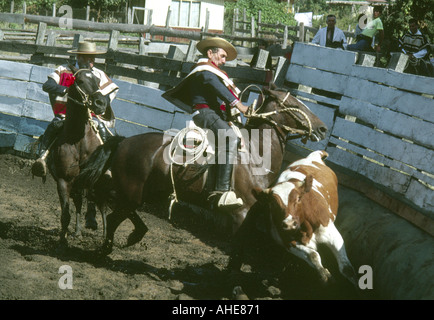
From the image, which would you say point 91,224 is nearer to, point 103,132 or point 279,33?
point 103,132

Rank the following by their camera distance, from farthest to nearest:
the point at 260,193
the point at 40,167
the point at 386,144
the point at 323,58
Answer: the point at 323,58 < the point at 40,167 < the point at 386,144 < the point at 260,193

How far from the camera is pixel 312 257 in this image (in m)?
6.13

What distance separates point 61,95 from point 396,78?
4.53 m

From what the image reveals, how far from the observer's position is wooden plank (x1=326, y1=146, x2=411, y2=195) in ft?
22.2

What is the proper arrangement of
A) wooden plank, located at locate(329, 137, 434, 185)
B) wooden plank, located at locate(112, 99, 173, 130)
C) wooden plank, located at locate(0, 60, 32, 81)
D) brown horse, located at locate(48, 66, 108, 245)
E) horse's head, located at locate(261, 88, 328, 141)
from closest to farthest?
1. wooden plank, located at locate(329, 137, 434, 185)
2. horse's head, located at locate(261, 88, 328, 141)
3. brown horse, located at locate(48, 66, 108, 245)
4. wooden plank, located at locate(112, 99, 173, 130)
5. wooden plank, located at locate(0, 60, 32, 81)

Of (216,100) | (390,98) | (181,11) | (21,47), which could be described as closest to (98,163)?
(216,100)

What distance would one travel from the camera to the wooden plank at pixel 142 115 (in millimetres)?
10641

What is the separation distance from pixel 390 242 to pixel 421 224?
371 mm

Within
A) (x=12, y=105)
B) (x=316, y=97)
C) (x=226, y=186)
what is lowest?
(x=12, y=105)

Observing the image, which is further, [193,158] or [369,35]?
[369,35]

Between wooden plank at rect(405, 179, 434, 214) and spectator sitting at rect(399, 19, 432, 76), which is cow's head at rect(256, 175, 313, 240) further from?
spectator sitting at rect(399, 19, 432, 76)

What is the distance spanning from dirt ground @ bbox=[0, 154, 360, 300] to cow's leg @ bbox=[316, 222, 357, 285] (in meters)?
0.17

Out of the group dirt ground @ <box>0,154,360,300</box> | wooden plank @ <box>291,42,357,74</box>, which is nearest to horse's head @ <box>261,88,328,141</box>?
dirt ground @ <box>0,154,360,300</box>
